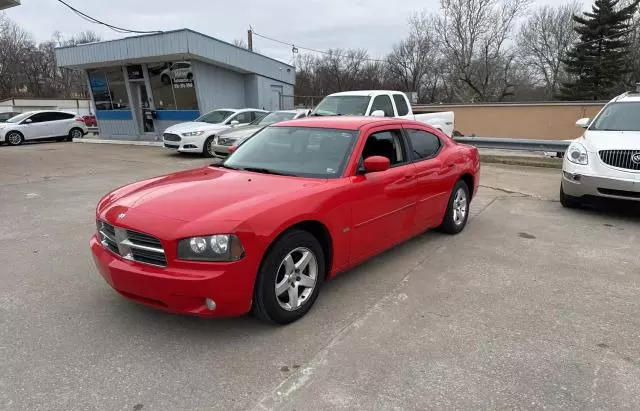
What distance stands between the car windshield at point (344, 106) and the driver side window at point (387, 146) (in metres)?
6.42

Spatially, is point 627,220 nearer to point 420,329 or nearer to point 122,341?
point 420,329

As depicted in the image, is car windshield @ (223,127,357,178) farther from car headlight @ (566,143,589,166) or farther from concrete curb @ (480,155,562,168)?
concrete curb @ (480,155,562,168)

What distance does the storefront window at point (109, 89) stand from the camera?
1969 centimetres

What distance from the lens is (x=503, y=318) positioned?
3701 millimetres

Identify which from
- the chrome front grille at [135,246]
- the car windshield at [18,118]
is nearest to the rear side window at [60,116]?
the car windshield at [18,118]

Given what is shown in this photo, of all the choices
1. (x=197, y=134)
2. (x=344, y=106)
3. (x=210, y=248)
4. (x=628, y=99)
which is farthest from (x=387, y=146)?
(x=197, y=134)

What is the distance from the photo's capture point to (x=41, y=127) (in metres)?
21.5

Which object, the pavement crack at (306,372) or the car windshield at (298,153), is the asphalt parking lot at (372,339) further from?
the car windshield at (298,153)

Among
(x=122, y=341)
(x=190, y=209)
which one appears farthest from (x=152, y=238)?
(x=122, y=341)

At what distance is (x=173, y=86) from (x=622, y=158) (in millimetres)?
15874

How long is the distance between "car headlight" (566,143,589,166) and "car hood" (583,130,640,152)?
0.08 meters

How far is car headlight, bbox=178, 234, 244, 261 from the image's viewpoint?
3.07 meters

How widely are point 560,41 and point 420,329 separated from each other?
54.5 m

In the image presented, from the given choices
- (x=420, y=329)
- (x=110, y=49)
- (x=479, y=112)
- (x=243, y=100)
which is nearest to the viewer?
(x=420, y=329)
